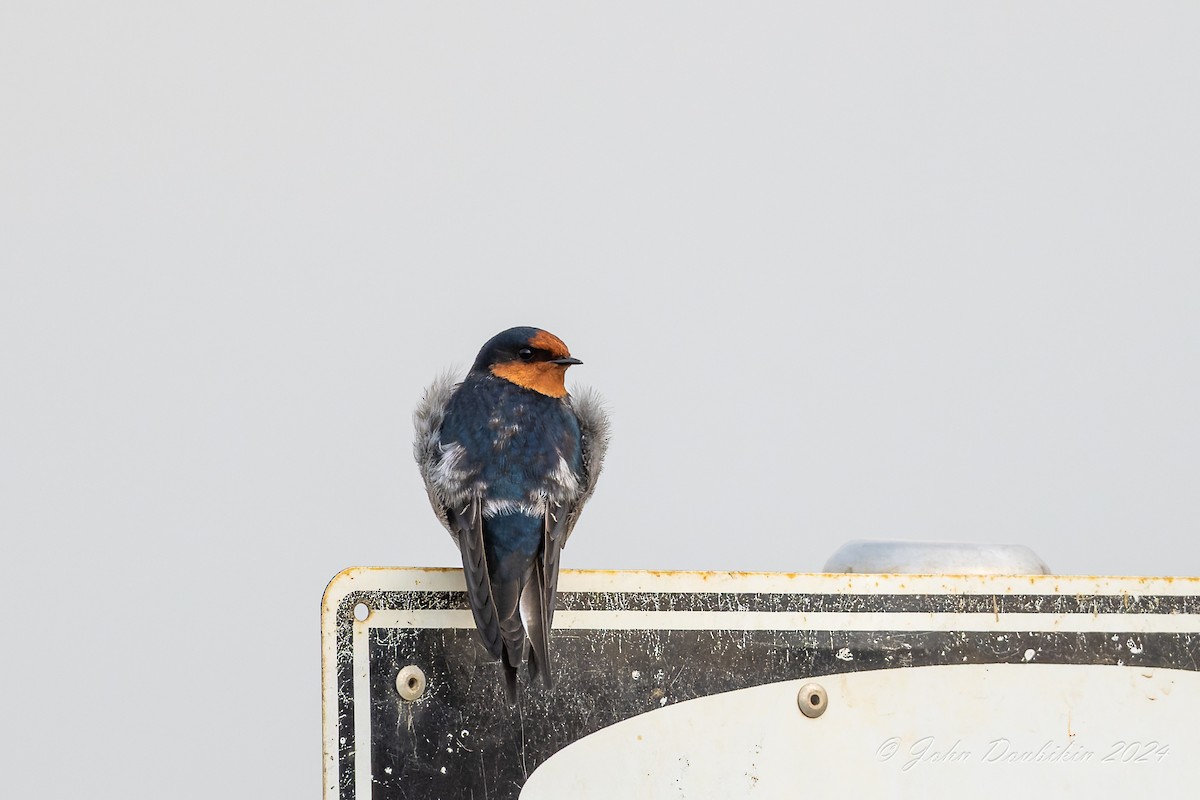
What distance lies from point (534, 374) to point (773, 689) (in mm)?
853

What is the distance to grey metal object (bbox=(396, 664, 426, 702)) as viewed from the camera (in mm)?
2379

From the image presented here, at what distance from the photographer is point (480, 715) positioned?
2.40 metres

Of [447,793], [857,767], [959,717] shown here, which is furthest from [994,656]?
[447,793]

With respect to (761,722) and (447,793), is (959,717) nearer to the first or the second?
(761,722)

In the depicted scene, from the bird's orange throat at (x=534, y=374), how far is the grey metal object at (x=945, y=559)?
0.68m

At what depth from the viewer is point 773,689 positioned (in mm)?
2523

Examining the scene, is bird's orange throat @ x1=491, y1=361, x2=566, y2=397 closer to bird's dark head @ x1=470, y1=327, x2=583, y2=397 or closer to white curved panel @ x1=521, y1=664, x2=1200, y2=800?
bird's dark head @ x1=470, y1=327, x2=583, y2=397

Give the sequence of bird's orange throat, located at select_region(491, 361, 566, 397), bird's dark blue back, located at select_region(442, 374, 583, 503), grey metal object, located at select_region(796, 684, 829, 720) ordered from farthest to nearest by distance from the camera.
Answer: bird's orange throat, located at select_region(491, 361, 566, 397) → bird's dark blue back, located at select_region(442, 374, 583, 503) → grey metal object, located at select_region(796, 684, 829, 720)

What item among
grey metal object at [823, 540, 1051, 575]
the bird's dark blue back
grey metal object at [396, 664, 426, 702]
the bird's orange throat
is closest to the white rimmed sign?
grey metal object at [396, 664, 426, 702]

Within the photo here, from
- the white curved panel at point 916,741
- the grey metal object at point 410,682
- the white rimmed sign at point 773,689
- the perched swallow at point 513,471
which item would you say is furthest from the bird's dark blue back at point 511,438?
the white curved panel at point 916,741

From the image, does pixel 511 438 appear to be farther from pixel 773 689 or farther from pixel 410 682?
pixel 773 689

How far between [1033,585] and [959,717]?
27cm

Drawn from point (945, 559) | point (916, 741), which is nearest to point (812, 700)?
point (916, 741)

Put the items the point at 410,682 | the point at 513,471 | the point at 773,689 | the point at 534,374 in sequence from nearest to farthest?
the point at 410,682, the point at 773,689, the point at 513,471, the point at 534,374
